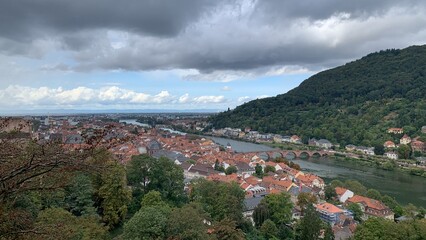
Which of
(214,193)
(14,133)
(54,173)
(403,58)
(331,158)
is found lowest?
(331,158)

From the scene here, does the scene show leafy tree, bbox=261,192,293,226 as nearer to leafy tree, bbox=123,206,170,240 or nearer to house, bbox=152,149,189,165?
leafy tree, bbox=123,206,170,240

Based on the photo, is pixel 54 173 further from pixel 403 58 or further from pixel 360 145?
pixel 403 58

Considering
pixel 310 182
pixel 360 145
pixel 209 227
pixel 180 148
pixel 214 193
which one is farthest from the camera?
pixel 360 145

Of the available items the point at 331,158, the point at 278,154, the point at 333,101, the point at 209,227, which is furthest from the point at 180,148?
the point at 333,101

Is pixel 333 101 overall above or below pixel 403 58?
below

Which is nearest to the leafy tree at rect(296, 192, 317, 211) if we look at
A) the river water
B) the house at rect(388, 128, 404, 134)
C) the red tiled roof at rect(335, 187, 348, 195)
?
the red tiled roof at rect(335, 187, 348, 195)

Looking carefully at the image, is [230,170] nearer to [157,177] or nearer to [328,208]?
[328,208]

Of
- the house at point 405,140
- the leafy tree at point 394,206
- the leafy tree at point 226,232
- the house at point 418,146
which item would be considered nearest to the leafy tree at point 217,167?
the leafy tree at point 394,206
